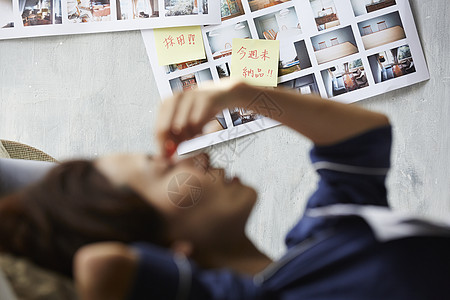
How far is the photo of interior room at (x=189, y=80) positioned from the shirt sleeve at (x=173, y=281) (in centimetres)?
81

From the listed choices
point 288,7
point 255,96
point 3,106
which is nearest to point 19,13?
point 3,106

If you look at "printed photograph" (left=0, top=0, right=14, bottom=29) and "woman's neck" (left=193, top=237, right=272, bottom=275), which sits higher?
"printed photograph" (left=0, top=0, right=14, bottom=29)

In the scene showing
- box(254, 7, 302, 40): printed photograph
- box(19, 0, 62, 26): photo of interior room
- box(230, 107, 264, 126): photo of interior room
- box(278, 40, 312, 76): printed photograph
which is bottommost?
box(230, 107, 264, 126): photo of interior room

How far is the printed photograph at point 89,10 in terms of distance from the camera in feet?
4.13

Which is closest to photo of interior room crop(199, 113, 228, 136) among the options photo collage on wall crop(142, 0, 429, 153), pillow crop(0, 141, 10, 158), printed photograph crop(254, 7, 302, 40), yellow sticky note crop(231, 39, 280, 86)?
photo collage on wall crop(142, 0, 429, 153)

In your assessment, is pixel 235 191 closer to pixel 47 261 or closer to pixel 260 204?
pixel 47 261

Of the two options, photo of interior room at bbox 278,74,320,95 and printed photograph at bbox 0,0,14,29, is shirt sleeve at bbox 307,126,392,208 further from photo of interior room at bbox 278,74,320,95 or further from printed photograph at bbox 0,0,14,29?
printed photograph at bbox 0,0,14,29

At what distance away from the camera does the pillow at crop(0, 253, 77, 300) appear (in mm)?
467

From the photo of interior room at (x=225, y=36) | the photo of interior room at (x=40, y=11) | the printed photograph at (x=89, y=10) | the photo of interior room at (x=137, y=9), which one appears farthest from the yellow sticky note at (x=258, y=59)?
the photo of interior room at (x=40, y=11)

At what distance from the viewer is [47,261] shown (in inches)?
19.4

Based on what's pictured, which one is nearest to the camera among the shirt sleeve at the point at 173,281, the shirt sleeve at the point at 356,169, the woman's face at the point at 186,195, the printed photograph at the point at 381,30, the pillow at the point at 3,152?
the shirt sleeve at the point at 173,281

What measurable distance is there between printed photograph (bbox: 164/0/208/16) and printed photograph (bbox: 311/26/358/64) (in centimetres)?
28

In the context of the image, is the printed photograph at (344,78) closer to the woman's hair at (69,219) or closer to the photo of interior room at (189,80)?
the photo of interior room at (189,80)

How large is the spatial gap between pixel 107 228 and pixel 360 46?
2.91ft
